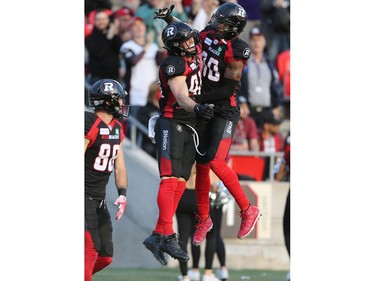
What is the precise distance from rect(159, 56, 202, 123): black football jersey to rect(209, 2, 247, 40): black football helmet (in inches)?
12.5

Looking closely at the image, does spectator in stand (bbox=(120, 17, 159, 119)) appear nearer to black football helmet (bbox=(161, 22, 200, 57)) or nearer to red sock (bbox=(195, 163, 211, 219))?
red sock (bbox=(195, 163, 211, 219))

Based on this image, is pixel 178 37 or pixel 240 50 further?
pixel 240 50

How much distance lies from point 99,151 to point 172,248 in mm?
1033

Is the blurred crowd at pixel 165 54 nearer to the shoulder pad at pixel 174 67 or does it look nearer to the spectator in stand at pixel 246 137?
the spectator in stand at pixel 246 137

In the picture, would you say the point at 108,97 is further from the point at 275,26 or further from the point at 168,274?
the point at 275,26

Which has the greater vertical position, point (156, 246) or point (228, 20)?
point (228, 20)

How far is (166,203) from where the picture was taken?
31.1 feet

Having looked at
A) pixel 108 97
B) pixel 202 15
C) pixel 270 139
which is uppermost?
pixel 202 15

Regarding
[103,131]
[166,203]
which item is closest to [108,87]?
[103,131]

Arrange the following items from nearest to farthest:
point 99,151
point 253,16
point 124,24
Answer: point 99,151
point 124,24
point 253,16
